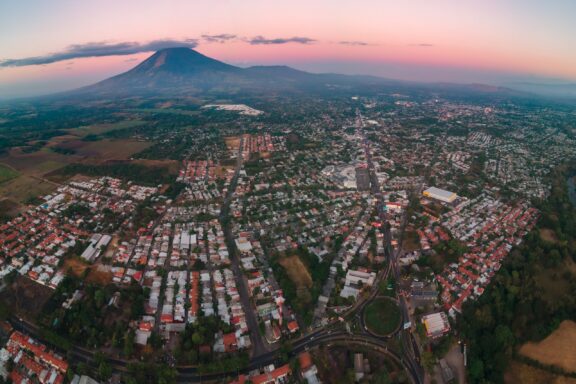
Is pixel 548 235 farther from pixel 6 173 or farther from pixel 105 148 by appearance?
pixel 105 148

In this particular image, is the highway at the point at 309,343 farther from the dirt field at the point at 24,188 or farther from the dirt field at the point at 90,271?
the dirt field at the point at 24,188

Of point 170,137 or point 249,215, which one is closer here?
point 249,215

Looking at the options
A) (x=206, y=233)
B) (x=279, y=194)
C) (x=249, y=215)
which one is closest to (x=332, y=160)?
(x=279, y=194)

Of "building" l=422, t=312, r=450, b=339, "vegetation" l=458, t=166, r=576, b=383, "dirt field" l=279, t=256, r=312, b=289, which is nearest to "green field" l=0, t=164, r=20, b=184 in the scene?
"dirt field" l=279, t=256, r=312, b=289

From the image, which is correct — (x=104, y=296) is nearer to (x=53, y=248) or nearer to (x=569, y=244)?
(x=53, y=248)

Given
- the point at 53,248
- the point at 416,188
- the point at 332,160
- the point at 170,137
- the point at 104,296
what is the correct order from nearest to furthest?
the point at 104,296 < the point at 53,248 < the point at 416,188 < the point at 332,160 < the point at 170,137

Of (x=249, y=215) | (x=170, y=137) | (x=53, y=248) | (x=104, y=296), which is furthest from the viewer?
(x=170, y=137)
